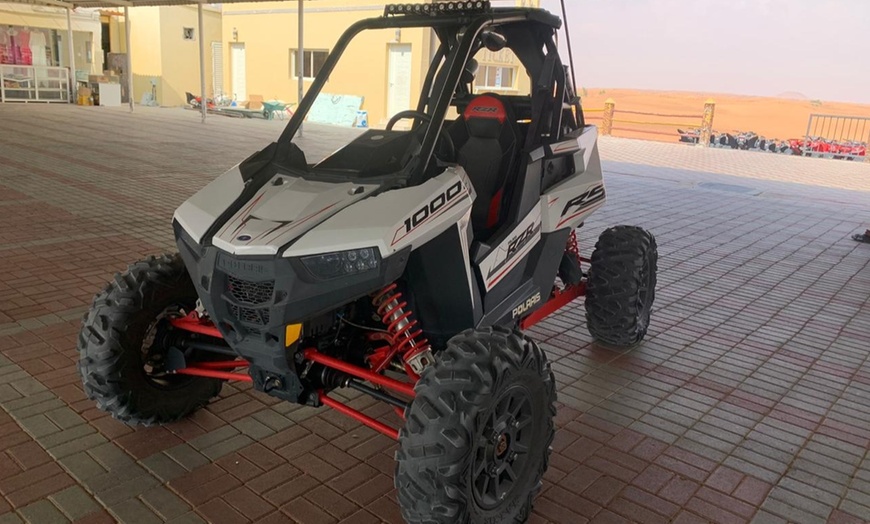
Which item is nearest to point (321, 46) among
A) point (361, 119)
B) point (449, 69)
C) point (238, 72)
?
point (361, 119)

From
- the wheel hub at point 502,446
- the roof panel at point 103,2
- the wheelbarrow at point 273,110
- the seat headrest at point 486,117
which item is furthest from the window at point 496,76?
the wheel hub at point 502,446

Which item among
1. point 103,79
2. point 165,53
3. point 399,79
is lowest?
point 103,79

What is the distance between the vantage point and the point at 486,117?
145 inches

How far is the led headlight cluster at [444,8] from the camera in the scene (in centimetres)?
306

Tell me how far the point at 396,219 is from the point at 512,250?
3.18 feet

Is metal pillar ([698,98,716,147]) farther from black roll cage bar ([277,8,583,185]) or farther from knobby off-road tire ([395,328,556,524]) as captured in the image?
knobby off-road tire ([395,328,556,524])

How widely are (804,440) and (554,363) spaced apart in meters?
1.37

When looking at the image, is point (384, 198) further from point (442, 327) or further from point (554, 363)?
point (554, 363)

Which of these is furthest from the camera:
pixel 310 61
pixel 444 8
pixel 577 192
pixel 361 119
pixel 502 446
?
pixel 310 61

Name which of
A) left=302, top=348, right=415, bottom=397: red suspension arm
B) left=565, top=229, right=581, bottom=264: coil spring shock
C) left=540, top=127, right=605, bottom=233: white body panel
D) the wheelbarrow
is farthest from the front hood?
the wheelbarrow

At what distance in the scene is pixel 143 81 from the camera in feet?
94.9

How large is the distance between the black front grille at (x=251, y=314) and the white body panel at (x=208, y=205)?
30cm

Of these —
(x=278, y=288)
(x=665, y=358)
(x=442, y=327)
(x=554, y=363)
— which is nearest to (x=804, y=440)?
(x=665, y=358)

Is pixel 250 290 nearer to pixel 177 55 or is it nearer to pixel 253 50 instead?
pixel 253 50
